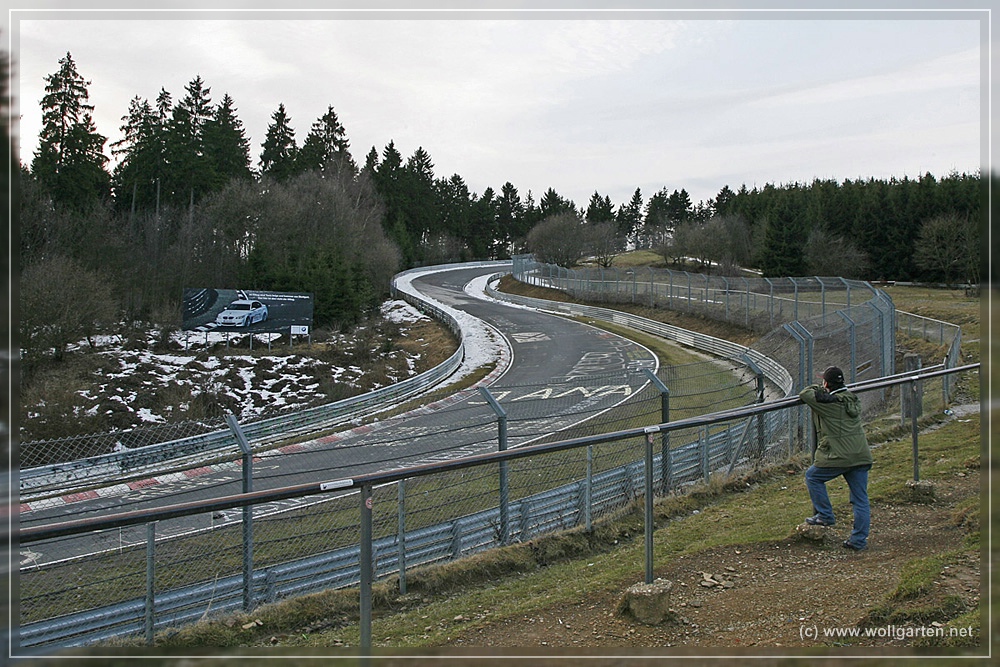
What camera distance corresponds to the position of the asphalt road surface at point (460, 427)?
9.27 meters

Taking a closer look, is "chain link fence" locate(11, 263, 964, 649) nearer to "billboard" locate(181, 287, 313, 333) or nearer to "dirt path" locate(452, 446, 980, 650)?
"dirt path" locate(452, 446, 980, 650)

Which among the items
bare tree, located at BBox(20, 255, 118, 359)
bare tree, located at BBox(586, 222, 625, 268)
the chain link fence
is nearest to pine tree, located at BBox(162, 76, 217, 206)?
bare tree, located at BBox(20, 255, 118, 359)

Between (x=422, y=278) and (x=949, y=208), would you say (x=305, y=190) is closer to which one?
(x=422, y=278)

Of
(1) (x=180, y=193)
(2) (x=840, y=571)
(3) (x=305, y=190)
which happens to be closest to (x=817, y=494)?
(2) (x=840, y=571)

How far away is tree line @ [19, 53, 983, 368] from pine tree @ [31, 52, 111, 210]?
0.12 metres

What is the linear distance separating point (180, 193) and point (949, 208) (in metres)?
58.5

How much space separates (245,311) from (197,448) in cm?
2463

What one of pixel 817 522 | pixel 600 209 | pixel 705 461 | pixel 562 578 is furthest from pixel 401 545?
pixel 600 209

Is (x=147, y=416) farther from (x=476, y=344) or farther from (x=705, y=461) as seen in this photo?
(x=705, y=461)

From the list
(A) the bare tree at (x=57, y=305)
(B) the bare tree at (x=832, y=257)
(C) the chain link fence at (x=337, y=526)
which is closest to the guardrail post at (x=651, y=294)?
(B) the bare tree at (x=832, y=257)

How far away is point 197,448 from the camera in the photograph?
1825 centimetres

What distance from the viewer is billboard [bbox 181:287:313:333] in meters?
40.6

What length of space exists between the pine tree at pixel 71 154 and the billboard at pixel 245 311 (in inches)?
333

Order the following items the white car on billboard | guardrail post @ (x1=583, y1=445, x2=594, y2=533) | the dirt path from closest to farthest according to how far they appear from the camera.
Answer: the dirt path → guardrail post @ (x1=583, y1=445, x2=594, y2=533) → the white car on billboard
